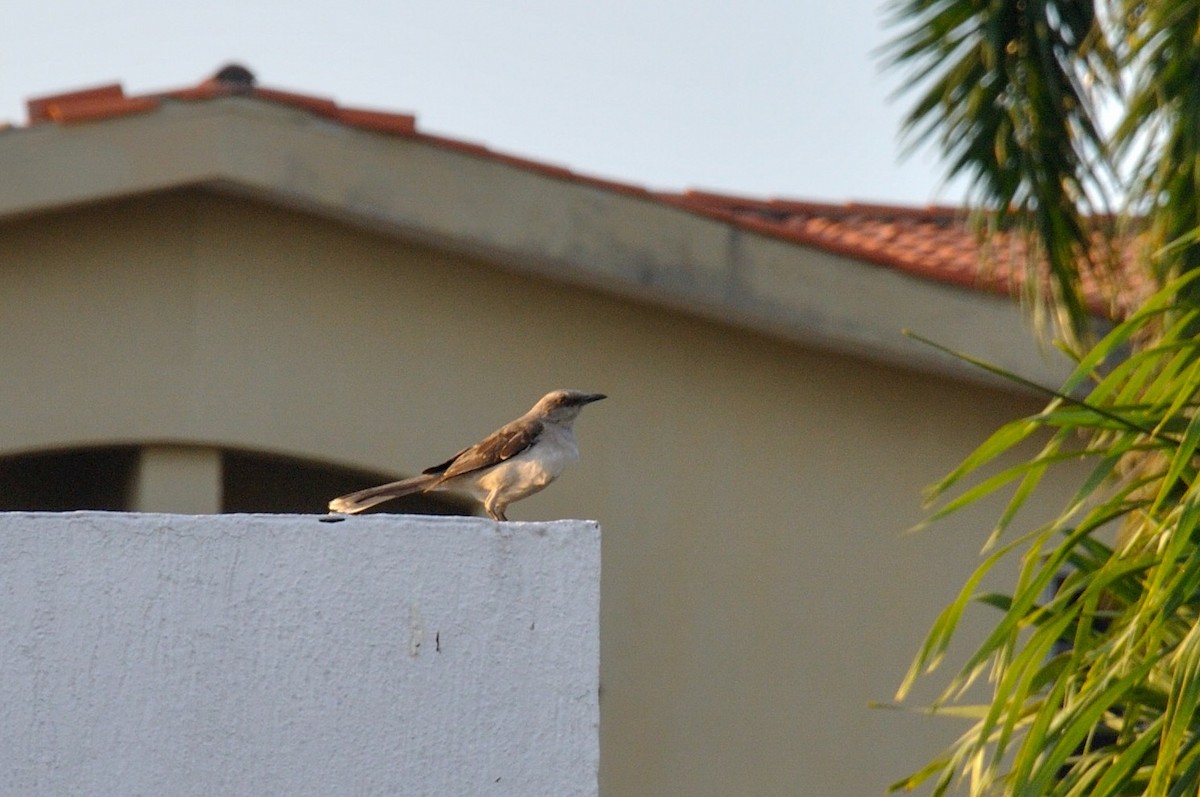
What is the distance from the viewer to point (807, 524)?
894 centimetres

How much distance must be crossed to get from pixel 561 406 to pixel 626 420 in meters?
2.37

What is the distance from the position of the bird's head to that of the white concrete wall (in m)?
2.23

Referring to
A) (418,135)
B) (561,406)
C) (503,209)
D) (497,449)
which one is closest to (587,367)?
(503,209)

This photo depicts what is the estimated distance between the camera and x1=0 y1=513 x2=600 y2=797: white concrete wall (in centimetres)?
391

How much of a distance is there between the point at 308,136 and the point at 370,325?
3.19 ft

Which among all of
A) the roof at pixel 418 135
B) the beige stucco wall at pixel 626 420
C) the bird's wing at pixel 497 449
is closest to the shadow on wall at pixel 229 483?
the beige stucco wall at pixel 626 420

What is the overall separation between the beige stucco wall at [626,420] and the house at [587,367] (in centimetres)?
1

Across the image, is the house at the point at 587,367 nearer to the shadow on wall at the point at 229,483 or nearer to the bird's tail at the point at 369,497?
the shadow on wall at the point at 229,483

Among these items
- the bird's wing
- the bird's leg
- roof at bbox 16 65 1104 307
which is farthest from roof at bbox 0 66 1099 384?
the bird's leg

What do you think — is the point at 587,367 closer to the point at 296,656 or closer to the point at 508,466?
the point at 508,466

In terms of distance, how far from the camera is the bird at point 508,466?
5.91 metres

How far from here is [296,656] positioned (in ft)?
13.1

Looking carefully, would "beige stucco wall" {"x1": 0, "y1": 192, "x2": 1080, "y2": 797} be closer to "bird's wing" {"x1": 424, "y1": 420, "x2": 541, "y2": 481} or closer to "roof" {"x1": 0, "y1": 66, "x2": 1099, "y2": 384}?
"roof" {"x1": 0, "y1": 66, "x2": 1099, "y2": 384}

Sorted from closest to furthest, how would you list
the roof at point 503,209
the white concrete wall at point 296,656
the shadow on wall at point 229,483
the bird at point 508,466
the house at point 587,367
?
1. the white concrete wall at point 296,656
2. the bird at point 508,466
3. the roof at point 503,209
4. the house at point 587,367
5. the shadow on wall at point 229,483
